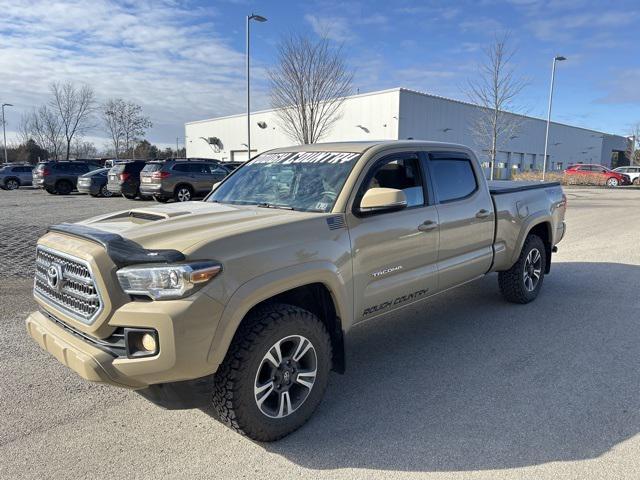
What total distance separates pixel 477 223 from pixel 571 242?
21.2 ft

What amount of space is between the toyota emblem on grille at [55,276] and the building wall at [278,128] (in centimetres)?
3478

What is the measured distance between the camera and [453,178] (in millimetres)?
4531

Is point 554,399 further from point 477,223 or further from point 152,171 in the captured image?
point 152,171

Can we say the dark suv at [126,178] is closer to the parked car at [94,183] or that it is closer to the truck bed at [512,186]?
the parked car at [94,183]

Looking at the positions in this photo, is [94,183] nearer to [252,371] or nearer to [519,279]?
[519,279]

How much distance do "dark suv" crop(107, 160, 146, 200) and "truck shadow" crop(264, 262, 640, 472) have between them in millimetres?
17019

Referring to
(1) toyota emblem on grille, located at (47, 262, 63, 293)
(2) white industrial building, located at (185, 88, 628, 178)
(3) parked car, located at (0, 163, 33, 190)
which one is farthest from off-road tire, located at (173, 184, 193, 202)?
(3) parked car, located at (0, 163, 33, 190)

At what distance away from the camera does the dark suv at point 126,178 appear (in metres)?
19.5

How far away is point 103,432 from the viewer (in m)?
2.99

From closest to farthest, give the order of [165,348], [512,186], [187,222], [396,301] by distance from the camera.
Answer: [165,348] → [187,222] → [396,301] → [512,186]

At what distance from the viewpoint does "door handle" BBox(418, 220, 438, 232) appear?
3.90 metres

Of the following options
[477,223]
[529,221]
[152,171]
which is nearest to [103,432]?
[477,223]

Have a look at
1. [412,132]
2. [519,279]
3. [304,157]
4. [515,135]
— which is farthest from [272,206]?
[515,135]

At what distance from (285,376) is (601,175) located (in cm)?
3895
